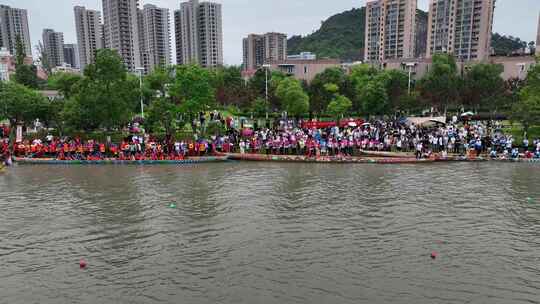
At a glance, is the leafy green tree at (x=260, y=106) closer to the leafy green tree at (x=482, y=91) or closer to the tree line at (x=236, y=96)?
the tree line at (x=236, y=96)

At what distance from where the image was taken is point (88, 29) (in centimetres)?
11556

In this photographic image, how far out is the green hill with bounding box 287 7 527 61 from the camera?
114562mm

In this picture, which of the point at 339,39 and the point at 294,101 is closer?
the point at 294,101

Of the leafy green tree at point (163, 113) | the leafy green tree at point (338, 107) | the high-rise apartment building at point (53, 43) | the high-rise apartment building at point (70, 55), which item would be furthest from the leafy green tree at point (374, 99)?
the high-rise apartment building at point (70, 55)

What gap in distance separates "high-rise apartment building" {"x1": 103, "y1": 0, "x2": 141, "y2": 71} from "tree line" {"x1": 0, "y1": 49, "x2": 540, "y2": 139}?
155ft

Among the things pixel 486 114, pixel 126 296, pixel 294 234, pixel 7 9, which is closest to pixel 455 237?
pixel 294 234

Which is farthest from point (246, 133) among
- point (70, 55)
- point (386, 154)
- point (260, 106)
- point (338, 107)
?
point (70, 55)

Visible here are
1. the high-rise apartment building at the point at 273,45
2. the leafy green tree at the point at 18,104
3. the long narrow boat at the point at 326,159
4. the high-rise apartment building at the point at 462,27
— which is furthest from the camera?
the high-rise apartment building at the point at 273,45

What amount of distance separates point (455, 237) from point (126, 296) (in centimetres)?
1017

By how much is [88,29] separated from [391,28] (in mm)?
88116

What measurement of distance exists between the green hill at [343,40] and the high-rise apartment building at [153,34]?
41.7 meters

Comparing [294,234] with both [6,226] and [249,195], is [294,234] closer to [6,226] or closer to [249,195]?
[249,195]

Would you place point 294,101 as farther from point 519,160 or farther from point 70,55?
point 70,55

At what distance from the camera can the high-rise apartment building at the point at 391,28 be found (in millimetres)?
100625
